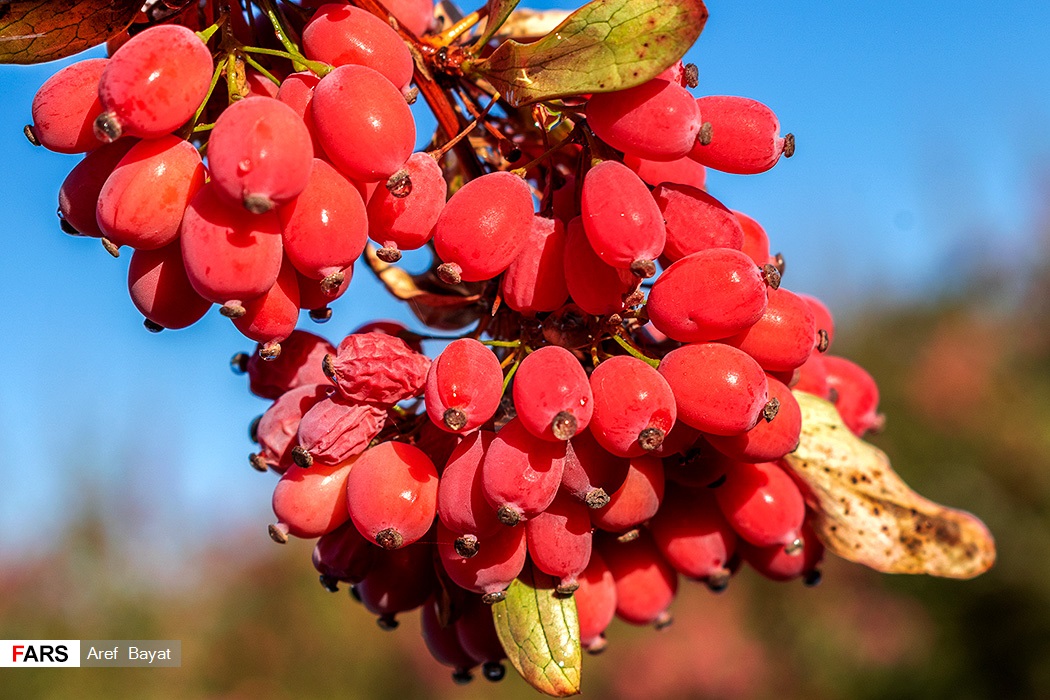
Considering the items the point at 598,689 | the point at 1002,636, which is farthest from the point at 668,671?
the point at 1002,636

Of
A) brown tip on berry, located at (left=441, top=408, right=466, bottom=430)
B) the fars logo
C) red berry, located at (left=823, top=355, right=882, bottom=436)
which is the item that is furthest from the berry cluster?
the fars logo

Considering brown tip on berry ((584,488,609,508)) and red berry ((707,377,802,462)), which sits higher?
red berry ((707,377,802,462))

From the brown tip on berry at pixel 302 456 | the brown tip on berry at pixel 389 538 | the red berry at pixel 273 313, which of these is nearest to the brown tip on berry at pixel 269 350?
the red berry at pixel 273 313

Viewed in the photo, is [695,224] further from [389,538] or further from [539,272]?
[389,538]

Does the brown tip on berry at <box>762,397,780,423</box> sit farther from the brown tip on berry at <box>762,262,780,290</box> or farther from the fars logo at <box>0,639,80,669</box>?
the fars logo at <box>0,639,80,669</box>

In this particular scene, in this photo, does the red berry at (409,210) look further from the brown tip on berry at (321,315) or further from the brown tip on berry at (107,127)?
the brown tip on berry at (107,127)

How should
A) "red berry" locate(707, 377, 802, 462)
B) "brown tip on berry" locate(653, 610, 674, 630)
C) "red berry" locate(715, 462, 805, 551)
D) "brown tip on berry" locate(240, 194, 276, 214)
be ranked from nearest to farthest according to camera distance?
"brown tip on berry" locate(240, 194, 276, 214)
"red berry" locate(707, 377, 802, 462)
"red berry" locate(715, 462, 805, 551)
"brown tip on berry" locate(653, 610, 674, 630)

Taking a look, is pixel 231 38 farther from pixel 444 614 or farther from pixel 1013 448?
pixel 1013 448
